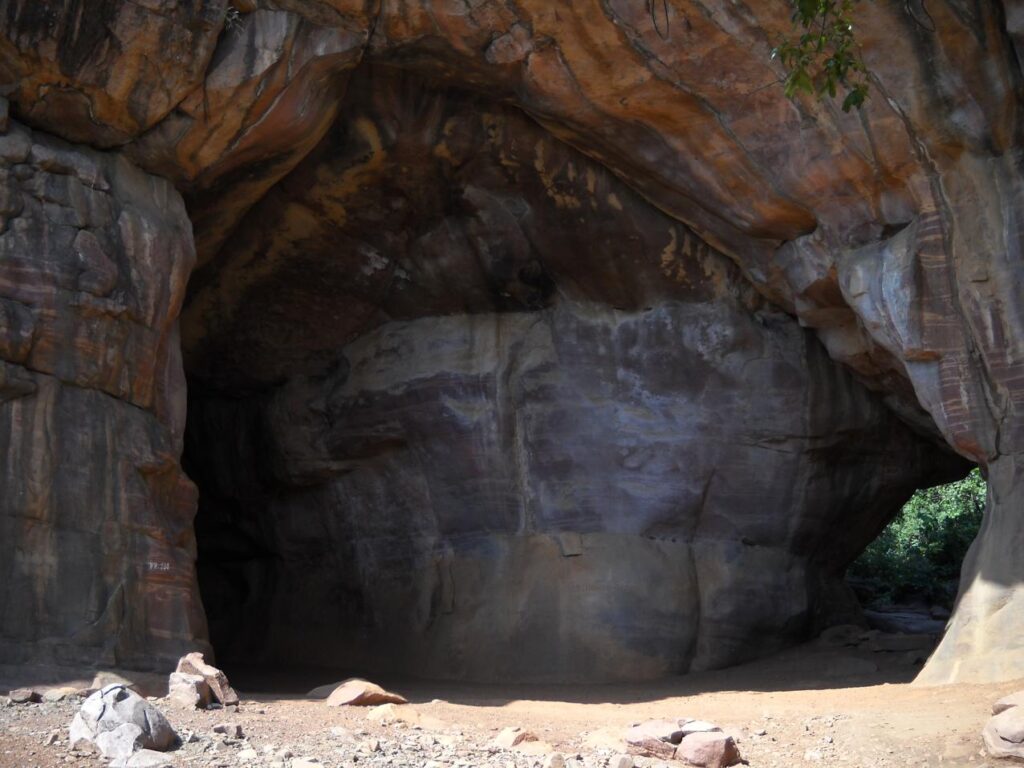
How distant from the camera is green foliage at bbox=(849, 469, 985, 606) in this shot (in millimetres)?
20334


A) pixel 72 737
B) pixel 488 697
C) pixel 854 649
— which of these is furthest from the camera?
pixel 854 649

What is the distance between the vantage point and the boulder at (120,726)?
19.7ft

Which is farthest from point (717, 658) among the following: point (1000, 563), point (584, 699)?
point (1000, 563)

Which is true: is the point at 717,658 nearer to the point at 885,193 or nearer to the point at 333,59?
the point at 885,193

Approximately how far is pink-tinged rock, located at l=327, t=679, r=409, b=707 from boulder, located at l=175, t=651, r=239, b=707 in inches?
26.3

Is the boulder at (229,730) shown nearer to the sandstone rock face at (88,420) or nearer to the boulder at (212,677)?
the boulder at (212,677)

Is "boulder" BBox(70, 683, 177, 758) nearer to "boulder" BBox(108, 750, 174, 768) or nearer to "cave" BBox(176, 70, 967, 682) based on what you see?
"boulder" BBox(108, 750, 174, 768)

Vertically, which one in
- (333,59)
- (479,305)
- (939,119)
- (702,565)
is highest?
(333,59)

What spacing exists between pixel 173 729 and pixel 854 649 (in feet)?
26.4

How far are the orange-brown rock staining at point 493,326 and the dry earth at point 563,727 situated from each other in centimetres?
124

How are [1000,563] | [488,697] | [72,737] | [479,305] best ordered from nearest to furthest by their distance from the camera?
[72,737]
[1000,563]
[488,697]
[479,305]

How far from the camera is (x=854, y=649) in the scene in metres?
12.8

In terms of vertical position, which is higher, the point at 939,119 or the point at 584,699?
the point at 939,119

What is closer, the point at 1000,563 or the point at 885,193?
the point at 1000,563
